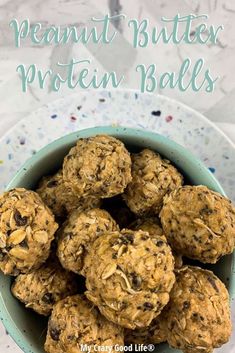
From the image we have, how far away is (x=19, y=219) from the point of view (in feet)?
3.14

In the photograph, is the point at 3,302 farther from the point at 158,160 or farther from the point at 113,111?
the point at 113,111

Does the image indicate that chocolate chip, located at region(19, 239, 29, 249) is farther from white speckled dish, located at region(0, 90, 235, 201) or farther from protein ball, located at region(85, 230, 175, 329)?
white speckled dish, located at region(0, 90, 235, 201)

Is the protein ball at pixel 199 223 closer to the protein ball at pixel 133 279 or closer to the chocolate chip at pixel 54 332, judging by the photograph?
the protein ball at pixel 133 279

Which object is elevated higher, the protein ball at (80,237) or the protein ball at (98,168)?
the protein ball at (98,168)

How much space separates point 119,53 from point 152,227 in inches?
23.1

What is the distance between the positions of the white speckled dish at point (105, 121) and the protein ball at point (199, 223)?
0.32m

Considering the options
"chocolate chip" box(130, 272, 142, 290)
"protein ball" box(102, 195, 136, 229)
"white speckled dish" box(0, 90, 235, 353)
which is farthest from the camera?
"white speckled dish" box(0, 90, 235, 353)

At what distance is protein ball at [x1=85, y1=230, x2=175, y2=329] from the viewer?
88 centimetres

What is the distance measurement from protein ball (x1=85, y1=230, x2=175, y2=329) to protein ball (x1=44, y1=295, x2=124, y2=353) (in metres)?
0.05

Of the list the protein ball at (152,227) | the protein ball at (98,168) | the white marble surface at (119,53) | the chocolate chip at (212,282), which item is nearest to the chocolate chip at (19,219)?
the protein ball at (98,168)

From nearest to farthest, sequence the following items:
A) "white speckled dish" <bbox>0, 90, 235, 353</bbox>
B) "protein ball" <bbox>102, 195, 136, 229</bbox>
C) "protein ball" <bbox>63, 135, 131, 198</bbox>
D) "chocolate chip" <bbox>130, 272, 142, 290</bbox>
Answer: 1. "chocolate chip" <bbox>130, 272, 142, 290</bbox>
2. "protein ball" <bbox>63, 135, 131, 198</bbox>
3. "protein ball" <bbox>102, 195, 136, 229</bbox>
4. "white speckled dish" <bbox>0, 90, 235, 353</bbox>

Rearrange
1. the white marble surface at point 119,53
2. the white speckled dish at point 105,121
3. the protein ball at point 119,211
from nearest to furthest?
the protein ball at point 119,211, the white speckled dish at point 105,121, the white marble surface at point 119,53

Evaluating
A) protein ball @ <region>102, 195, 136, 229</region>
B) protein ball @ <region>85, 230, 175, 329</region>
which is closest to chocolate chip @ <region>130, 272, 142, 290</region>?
protein ball @ <region>85, 230, 175, 329</region>

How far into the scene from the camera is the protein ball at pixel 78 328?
935 millimetres
